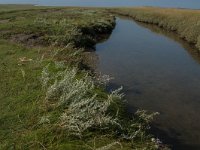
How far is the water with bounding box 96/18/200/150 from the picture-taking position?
688 inches

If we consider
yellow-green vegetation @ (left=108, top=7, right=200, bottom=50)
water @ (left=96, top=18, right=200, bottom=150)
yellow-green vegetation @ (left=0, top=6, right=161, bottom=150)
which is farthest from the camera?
yellow-green vegetation @ (left=108, top=7, right=200, bottom=50)

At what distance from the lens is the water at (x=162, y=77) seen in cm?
1747

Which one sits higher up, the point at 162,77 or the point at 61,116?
the point at 61,116

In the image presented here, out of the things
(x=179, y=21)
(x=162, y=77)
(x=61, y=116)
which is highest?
(x=61, y=116)

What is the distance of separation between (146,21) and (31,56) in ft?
135

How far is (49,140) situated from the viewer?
38.2 ft

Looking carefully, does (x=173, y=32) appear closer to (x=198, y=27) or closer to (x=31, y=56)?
(x=198, y=27)

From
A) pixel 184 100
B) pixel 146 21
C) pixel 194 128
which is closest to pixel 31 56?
pixel 184 100

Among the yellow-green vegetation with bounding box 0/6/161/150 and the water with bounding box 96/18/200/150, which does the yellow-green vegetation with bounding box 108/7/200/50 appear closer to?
the water with bounding box 96/18/200/150

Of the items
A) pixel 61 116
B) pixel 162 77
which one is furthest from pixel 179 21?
pixel 61 116

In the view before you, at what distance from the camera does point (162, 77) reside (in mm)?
26344

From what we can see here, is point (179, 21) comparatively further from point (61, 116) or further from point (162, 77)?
point (61, 116)

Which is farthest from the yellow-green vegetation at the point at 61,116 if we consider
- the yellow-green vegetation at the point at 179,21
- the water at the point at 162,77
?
the yellow-green vegetation at the point at 179,21

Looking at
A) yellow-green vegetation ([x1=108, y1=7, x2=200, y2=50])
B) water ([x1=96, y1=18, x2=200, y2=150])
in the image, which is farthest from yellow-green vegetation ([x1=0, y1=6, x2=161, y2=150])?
yellow-green vegetation ([x1=108, y1=7, x2=200, y2=50])
